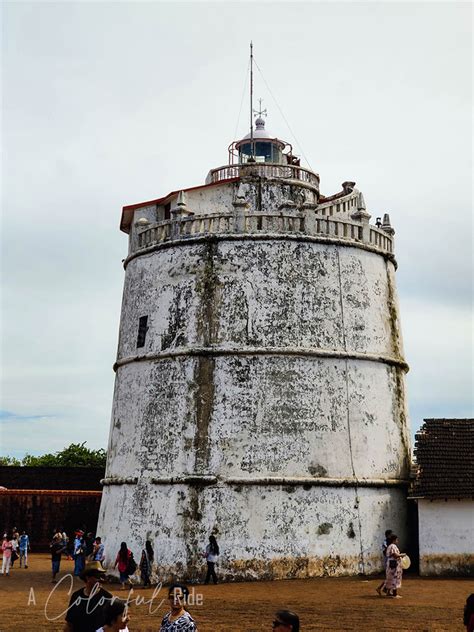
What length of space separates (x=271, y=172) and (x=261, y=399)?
6.05m

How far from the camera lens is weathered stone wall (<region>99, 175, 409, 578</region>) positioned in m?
16.0

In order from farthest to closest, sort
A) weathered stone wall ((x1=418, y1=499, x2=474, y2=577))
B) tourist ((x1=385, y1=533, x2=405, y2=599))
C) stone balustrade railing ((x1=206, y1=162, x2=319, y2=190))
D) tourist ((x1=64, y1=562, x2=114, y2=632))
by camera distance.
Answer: stone balustrade railing ((x1=206, y1=162, x2=319, y2=190))
weathered stone wall ((x1=418, y1=499, x2=474, y2=577))
tourist ((x1=385, y1=533, x2=405, y2=599))
tourist ((x1=64, y1=562, x2=114, y2=632))

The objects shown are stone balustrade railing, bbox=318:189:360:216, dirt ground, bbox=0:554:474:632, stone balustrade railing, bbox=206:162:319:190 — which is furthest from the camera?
stone balustrade railing, bbox=206:162:319:190

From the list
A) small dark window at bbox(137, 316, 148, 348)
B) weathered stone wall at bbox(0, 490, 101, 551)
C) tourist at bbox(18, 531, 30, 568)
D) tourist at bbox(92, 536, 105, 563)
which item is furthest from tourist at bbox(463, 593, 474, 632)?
weathered stone wall at bbox(0, 490, 101, 551)

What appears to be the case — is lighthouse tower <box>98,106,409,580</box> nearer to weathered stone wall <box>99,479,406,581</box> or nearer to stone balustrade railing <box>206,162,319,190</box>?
weathered stone wall <box>99,479,406,581</box>

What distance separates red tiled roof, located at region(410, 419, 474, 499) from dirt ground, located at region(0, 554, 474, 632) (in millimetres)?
1709

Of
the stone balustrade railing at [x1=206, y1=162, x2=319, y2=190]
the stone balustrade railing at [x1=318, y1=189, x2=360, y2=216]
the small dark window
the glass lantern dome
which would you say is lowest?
the small dark window

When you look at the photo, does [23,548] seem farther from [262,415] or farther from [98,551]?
[262,415]

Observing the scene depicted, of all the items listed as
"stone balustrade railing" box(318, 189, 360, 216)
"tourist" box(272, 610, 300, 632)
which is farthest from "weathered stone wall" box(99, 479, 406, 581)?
"tourist" box(272, 610, 300, 632)

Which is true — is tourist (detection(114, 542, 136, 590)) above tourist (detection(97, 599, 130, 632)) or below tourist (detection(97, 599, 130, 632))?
above

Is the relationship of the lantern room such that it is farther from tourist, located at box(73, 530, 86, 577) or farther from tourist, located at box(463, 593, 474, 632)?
tourist, located at box(463, 593, 474, 632)

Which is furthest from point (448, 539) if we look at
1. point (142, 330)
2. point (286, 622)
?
point (286, 622)

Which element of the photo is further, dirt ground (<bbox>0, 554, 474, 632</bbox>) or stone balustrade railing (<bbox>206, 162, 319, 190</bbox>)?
stone balustrade railing (<bbox>206, 162, 319, 190</bbox>)

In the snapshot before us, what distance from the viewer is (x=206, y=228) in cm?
1778
